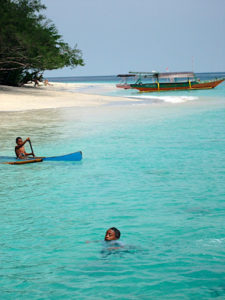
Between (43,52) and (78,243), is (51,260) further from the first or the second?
(43,52)

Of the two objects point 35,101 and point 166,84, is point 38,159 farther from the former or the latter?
point 166,84

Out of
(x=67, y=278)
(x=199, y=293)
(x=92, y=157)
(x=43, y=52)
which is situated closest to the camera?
(x=199, y=293)

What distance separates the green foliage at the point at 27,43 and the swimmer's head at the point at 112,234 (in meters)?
32.2

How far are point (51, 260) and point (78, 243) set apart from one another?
0.82 meters

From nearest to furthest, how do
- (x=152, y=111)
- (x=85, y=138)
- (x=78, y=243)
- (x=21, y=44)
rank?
(x=78, y=243) → (x=85, y=138) → (x=152, y=111) → (x=21, y=44)

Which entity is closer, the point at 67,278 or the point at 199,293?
the point at 199,293

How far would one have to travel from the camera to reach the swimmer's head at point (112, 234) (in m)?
8.08

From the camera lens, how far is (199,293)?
655 cm

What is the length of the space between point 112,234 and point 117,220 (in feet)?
4.96

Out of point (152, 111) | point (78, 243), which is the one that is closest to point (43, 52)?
point (152, 111)

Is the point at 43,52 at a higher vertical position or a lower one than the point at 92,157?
higher

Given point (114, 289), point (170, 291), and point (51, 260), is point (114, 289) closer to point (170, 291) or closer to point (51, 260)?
point (170, 291)

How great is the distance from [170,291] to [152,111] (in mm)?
26788

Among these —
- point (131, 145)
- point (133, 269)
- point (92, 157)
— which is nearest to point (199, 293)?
point (133, 269)
